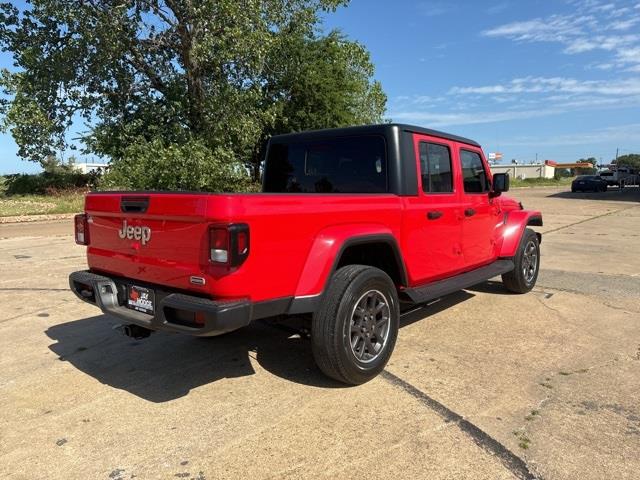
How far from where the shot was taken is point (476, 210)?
5.54m

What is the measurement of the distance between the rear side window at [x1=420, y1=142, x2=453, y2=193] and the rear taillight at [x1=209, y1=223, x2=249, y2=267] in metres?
2.13

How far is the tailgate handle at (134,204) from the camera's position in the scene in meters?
3.57

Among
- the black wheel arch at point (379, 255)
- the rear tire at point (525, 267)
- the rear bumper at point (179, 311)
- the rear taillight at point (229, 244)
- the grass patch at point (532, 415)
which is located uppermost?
the rear taillight at point (229, 244)

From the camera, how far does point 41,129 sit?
18.1 m

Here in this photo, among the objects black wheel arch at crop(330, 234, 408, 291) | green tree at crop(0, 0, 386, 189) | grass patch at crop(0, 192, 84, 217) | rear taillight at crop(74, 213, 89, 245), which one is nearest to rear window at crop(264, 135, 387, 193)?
black wheel arch at crop(330, 234, 408, 291)

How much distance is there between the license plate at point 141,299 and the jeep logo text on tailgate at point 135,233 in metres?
0.34

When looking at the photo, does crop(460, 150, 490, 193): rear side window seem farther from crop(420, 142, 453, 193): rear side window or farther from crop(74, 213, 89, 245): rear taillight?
crop(74, 213, 89, 245): rear taillight

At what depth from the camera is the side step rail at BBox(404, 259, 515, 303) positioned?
14.7 ft

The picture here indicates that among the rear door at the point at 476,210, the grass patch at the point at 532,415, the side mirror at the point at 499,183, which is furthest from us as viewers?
the side mirror at the point at 499,183

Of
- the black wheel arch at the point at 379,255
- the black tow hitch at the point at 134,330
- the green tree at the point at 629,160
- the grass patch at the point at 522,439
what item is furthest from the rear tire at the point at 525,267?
the green tree at the point at 629,160

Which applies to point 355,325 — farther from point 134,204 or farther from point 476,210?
point 476,210

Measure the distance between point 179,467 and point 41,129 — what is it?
59.9ft

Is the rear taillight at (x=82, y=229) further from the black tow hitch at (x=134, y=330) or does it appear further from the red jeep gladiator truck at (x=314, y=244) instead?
the black tow hitch at (x=134, y=330)

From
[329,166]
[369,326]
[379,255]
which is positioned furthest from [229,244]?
[329,166]
